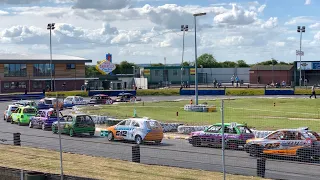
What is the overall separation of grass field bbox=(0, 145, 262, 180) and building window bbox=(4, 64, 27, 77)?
2989 inches

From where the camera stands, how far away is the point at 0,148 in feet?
75.0

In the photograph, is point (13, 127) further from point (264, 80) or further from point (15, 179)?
point (264, 80)

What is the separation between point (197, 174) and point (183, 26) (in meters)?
73.0

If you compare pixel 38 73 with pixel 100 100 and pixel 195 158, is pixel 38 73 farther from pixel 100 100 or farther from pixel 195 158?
pixel 195 158

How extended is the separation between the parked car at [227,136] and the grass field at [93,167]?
7016 millimetres

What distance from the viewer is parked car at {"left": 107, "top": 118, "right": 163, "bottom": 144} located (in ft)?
88.4

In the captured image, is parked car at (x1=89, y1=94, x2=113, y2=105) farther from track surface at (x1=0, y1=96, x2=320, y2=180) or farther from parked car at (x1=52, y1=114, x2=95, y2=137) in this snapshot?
track surface at (x1=0, y1=96, x2=320, y2=180)

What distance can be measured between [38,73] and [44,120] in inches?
2562

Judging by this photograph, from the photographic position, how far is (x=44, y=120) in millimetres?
34906

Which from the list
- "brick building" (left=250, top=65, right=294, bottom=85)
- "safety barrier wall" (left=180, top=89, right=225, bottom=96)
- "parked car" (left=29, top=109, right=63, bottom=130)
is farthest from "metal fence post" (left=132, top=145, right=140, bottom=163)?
"brick building" (left=250, top=65, right=294, bottom=85)

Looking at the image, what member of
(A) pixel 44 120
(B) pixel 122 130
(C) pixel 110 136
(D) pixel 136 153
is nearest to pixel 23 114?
(A) pixel 44 120

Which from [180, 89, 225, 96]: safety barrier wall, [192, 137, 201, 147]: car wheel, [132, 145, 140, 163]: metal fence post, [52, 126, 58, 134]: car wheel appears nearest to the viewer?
[132, 145, 140, 163]: metal fence post

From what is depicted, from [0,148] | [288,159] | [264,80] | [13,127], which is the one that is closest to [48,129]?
[13,127]

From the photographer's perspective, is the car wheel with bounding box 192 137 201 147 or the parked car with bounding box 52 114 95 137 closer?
the car wheel with bounding box 192 137 201 147
